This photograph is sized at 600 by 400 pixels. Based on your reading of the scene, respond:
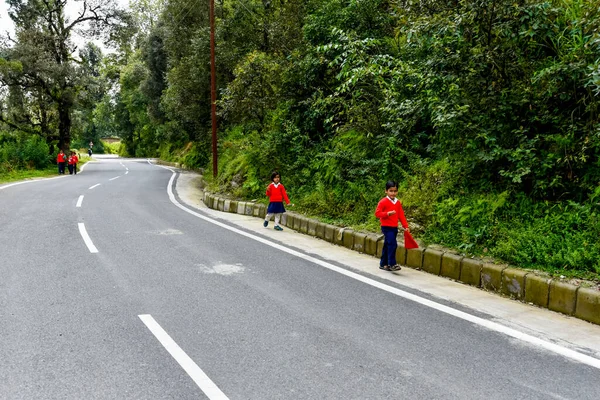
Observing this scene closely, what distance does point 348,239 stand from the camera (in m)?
8.31

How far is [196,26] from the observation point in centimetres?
2308

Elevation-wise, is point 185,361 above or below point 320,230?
below

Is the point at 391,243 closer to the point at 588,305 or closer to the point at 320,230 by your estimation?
the point at 588,305

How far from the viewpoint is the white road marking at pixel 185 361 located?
3.33m

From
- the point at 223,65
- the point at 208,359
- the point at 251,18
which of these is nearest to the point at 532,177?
the point at 208,359

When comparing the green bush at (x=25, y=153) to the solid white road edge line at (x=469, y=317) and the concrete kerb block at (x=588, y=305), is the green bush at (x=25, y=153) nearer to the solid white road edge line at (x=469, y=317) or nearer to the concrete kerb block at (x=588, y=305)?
the solid white road edge line at (x=469, y=317)

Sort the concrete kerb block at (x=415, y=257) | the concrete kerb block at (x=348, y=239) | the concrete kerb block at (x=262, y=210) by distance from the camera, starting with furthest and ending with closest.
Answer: the concrete kerb block at (x=262, y=210), the concrete kerb block at (x=348, y=239), the concrete kerb block at (x=415, y=257)

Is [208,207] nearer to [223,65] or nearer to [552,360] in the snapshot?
[223,65]

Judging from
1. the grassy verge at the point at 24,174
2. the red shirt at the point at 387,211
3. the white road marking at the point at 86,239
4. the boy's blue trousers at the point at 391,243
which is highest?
the red shirt at the point at 387,211

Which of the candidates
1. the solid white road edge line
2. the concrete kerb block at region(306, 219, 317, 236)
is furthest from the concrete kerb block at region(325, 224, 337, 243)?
the solid white road edge line

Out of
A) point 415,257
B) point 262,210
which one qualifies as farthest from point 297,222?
point 415,257

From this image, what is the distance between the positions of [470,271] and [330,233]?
3244 mm

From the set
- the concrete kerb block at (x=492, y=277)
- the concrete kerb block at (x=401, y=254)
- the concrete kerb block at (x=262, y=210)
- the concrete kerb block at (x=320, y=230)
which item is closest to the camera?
the concrete kerb block at (x=492, y=277)

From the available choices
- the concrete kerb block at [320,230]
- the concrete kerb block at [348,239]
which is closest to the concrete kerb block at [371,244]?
the concrete kerb block at [348,239]
